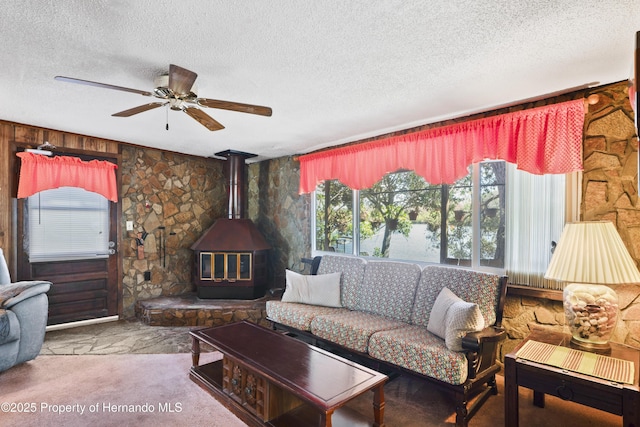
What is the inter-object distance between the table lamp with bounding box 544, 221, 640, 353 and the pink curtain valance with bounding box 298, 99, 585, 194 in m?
0.63

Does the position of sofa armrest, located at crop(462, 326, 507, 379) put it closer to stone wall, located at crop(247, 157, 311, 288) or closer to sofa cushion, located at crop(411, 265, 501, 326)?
sofa cushion, located at crop(411, 265, 501, 326)

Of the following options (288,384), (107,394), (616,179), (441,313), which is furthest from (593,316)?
(107,394)

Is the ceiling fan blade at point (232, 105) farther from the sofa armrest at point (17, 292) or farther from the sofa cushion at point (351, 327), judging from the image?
the sofa armrest at point (17, 292)

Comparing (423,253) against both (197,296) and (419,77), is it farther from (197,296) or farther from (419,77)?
(197,296)

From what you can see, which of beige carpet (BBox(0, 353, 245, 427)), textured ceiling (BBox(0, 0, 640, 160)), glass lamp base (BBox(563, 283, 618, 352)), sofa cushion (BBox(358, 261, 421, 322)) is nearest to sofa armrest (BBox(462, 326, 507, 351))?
glass lamp base (BBox(563, 283, 618, 352))

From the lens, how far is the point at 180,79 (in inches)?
77.9

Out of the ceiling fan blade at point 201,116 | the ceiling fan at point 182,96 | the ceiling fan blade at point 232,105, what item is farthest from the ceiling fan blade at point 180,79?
the ceiling fan blade at point 201,116

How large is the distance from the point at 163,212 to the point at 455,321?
13.1ft

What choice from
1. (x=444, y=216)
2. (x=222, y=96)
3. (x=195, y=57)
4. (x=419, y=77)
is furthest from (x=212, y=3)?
(x=444, y=216)

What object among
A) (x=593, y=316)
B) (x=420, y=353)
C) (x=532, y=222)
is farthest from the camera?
(x=532, y=222)

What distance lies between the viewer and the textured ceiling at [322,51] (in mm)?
1624

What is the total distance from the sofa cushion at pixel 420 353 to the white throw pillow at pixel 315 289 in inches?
35.5

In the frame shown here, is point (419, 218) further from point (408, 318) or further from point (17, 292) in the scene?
point (17, 292)

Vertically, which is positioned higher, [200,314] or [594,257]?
[594,257]
